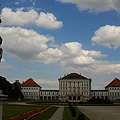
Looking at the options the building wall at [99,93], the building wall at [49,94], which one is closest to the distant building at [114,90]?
the building wall at [99,93]

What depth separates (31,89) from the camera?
150 meters

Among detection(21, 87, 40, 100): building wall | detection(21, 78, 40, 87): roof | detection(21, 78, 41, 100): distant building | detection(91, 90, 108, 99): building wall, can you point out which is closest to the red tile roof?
detection(91, 90, 108, 99): building wall

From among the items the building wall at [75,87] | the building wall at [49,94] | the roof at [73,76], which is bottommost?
the building wall at [49,94]

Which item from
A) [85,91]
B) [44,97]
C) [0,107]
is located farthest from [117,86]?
[0,107]

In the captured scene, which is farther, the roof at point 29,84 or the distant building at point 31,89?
the roof at point 29,84

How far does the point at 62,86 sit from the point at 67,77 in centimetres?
551

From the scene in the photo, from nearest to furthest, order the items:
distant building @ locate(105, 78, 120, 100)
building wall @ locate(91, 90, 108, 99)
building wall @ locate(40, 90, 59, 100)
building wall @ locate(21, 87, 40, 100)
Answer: distant building @ locate(105, 78, 120, 100)
building wall @ locate(21, 87, 40, 100)
building wall @ locate(91, 90, 108, 99)
building wall @ locate(40, 90, 59, 100)

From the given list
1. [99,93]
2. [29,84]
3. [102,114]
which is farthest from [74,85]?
[102,114]

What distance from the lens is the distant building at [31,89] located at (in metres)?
149

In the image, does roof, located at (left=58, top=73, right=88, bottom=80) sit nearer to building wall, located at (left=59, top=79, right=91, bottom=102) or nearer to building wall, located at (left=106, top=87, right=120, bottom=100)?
building wall, located at (left=59, top=79, right=91, bottom=102)

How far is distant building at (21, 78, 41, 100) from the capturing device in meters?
149

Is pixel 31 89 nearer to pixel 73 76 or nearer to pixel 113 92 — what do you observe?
pixel 73 76

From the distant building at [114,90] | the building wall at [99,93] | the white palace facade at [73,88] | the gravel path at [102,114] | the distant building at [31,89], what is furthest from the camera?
Result: the building wall at [99,93]

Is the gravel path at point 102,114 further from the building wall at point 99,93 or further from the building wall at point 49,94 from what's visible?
the building wall at point 49,94
